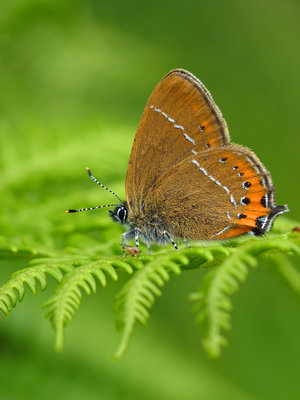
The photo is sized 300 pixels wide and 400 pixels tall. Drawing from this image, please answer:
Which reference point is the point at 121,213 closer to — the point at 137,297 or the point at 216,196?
the point at 216,196

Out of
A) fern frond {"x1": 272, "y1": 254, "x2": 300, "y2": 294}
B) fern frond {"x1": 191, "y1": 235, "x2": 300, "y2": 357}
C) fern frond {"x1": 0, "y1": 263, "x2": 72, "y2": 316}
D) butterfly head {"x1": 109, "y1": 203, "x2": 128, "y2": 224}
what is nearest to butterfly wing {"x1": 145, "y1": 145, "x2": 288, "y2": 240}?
butterfly head {"x1": 109, "y1": 203, "x2": 128, "y2": 224}

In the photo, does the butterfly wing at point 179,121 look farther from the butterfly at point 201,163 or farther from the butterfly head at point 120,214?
the butterfly head at point 120,214

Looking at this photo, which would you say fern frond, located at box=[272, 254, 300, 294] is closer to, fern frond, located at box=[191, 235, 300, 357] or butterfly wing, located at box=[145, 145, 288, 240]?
butterfly wing, located at box=[145, 145, 288, 240]

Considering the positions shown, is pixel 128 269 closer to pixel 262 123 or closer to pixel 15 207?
pixel 15 207

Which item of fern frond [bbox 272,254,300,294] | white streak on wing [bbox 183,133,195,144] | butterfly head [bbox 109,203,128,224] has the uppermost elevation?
white streak on wing [bbox 183,133,195,144]

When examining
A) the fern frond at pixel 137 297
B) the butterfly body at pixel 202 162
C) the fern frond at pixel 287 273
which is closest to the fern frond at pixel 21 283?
the fern frond at pixel 137 297
